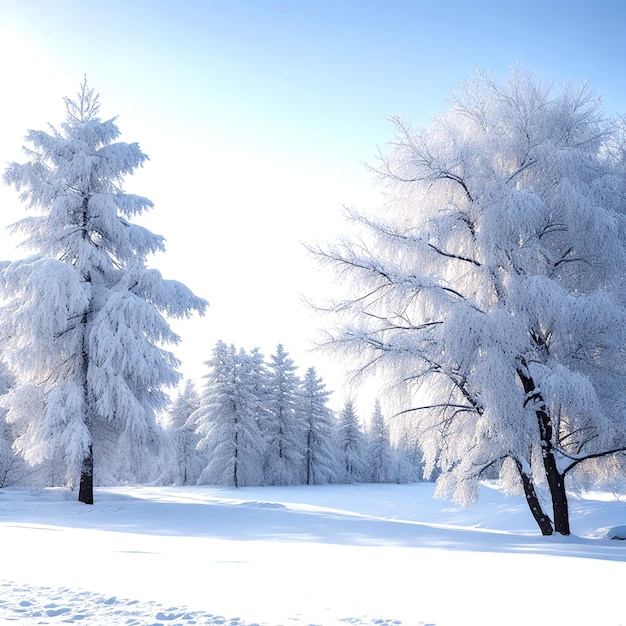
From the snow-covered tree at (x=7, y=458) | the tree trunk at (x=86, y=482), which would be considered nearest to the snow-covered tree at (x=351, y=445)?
the snow-covered tree at (x=7, y=458)

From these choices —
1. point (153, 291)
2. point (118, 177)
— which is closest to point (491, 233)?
point (153, 291)

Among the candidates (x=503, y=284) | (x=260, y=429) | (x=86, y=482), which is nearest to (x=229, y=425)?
(x=260, y=429)

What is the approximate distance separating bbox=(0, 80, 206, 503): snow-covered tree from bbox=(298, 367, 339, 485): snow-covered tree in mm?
29669

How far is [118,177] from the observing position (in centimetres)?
1445

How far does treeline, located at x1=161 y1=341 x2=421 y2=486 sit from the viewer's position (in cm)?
3522

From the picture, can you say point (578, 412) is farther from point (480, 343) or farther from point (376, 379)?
point (376, 379)

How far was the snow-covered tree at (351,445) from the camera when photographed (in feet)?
164

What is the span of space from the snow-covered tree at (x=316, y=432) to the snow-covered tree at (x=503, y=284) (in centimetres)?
3371

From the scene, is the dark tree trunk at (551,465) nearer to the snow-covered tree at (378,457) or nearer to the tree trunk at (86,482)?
the tree trunk at (86,482)

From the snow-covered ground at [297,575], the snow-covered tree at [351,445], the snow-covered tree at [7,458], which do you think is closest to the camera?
the snow-covered ground at [297,575]

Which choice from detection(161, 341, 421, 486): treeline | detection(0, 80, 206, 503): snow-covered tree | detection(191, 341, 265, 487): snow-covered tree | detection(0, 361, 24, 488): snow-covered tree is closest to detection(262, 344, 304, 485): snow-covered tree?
detection(161, 341, 421, 486): treeline

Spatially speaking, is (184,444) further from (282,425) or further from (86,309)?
(86,309)

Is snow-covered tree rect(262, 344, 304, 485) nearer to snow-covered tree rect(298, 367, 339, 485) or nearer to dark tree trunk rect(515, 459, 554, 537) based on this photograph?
snow-covered tree rect(298, 367, 339, 485)

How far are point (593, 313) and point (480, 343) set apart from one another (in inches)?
74.1
